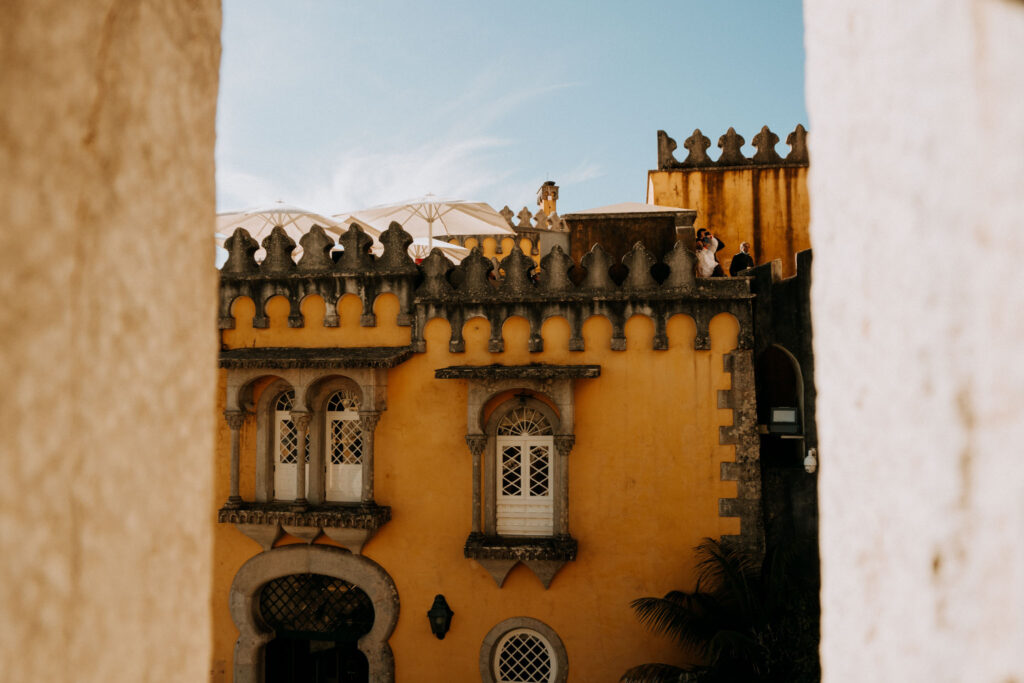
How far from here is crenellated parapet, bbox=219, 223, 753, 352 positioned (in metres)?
8.35

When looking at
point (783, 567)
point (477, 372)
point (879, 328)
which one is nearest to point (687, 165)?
point (477, 372)

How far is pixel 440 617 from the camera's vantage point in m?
8.24

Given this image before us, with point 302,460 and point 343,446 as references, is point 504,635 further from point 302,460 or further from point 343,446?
point 302,460

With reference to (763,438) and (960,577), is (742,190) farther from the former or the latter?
(960,577)

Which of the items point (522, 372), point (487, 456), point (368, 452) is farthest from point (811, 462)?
point (368, 452)

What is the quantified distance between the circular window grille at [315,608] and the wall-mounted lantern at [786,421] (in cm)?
543

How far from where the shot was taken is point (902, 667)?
2.46 feet

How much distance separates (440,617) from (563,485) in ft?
7.05

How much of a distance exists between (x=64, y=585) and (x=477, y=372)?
24.6 feet

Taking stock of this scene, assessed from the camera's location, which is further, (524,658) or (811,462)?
(524,658)

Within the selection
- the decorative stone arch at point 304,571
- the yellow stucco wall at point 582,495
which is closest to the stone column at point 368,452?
the yellow stucco wall at point 582,495

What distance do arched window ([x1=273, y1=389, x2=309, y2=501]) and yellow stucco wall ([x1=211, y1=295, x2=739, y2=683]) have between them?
66cm

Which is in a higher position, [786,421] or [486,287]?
[486,287]

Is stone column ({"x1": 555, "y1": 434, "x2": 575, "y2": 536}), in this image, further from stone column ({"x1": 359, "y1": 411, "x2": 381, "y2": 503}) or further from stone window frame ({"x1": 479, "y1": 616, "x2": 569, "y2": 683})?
stone column ({"x1": 359, "y1": 411, "x2": 381, "y2": 503})
